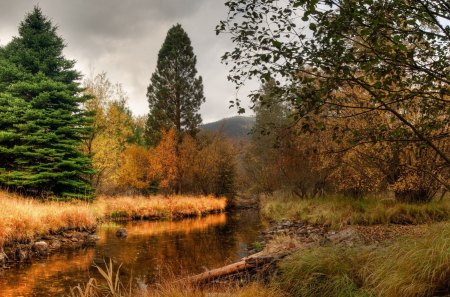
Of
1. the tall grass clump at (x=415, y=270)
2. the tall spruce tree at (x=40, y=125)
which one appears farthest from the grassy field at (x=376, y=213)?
the tall spruce tree at (x=40, y=125)

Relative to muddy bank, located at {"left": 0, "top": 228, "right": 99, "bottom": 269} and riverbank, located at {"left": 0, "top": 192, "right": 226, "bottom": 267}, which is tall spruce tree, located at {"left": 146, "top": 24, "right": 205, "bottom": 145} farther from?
muddy bank, located at {"left": 0, "top": 228, "right": 99, "bottom": 269}

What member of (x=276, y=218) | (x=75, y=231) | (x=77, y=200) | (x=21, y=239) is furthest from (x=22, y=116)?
Answer: (x=276, y=218)

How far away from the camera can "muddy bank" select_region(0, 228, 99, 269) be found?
1061cm

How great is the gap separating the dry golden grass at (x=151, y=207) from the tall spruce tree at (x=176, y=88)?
8244mm

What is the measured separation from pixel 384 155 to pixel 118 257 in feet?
32.3

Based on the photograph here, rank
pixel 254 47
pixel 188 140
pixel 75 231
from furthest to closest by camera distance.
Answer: pixel 188 140, pixel 75 231, pixel 254 47

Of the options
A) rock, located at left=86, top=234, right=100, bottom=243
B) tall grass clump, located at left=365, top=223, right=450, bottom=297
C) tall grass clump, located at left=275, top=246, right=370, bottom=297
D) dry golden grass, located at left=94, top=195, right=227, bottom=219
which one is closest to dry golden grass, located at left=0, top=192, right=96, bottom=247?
rock, located at left=86, top=234, right=100, bottom=243

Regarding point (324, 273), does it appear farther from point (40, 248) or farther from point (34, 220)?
point (34, 220)

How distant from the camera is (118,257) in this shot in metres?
11.7

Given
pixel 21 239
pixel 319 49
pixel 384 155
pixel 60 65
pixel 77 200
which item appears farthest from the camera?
pixel 60 65

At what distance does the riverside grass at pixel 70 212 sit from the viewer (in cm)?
1133

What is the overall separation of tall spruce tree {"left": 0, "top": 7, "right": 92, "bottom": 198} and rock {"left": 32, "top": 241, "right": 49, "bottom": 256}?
8.56 m

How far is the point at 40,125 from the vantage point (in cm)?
2092

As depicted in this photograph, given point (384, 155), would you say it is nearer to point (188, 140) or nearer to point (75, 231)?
point (75, 231)
